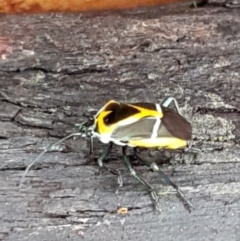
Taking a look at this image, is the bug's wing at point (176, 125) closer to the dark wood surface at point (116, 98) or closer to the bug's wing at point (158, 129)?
the bug's wing at point (158, 129)

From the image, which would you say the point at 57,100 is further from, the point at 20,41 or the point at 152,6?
the point at 152,6

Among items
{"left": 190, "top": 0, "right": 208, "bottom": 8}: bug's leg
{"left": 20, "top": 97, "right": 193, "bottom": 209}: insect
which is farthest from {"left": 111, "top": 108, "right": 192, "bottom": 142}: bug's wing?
{"left": 190, "top": 0, "right": 208, "bottom": 8}: bug's leg

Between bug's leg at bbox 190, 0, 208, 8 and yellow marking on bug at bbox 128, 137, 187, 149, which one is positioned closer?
yellow marking on bug at bbox 128, 137, 187, 149

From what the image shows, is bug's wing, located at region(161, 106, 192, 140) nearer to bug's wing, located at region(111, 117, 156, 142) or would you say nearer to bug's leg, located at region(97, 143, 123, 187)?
bug's wing, located at region(111, 117, 156, 142)

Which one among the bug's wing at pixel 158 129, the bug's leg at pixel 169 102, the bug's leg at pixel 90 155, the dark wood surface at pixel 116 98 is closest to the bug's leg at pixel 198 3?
the dark wood surface at pixel 116 98

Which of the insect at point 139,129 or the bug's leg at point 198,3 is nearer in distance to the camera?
the insect at point 139,129
